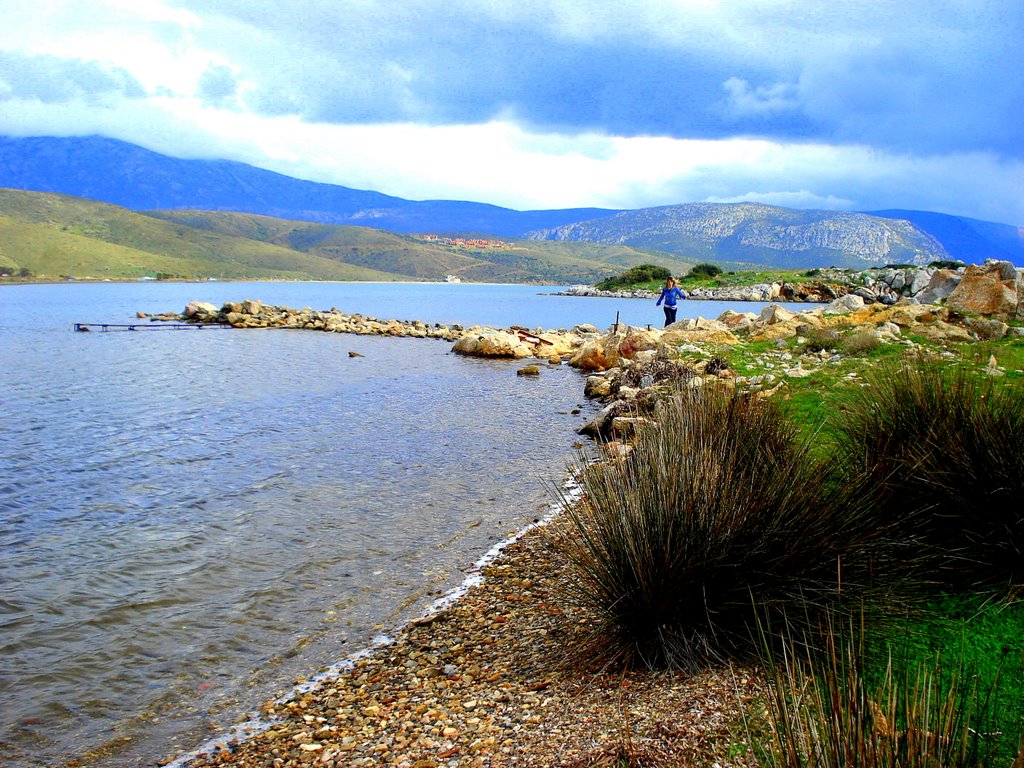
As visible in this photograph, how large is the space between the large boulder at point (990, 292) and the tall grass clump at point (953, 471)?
744 inches

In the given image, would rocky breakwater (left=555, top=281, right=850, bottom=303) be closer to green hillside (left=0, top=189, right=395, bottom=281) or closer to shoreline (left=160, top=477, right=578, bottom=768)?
shoreline (left=160, top=477, right=578, bottom=768)

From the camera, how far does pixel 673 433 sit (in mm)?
6121

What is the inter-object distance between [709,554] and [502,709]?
1.84 m

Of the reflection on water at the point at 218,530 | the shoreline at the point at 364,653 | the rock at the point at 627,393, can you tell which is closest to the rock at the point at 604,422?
the reflection on water at the point at 218,530

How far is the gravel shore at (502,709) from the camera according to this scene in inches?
159

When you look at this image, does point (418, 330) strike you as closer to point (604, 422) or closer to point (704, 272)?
point (604, 422)

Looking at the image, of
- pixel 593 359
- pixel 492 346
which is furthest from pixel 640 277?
pixel 593 359

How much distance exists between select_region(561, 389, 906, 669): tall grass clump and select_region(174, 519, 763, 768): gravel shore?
1.11ft

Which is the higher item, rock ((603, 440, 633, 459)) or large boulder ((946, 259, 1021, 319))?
large boulder ((946, 259, 1021, 319))

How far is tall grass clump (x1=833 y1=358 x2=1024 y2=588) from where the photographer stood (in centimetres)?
555

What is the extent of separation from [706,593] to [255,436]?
13.7 m

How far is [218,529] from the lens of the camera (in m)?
10.3

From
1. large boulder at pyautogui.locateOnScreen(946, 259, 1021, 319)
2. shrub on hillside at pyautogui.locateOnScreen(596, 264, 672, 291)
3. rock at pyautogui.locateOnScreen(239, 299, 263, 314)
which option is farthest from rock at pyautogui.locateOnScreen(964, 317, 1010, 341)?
shrub on hillside at pyautogui.locateOnScreen(596, 264, 672, 291)

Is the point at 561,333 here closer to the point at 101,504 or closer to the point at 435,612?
the point at 101,504
